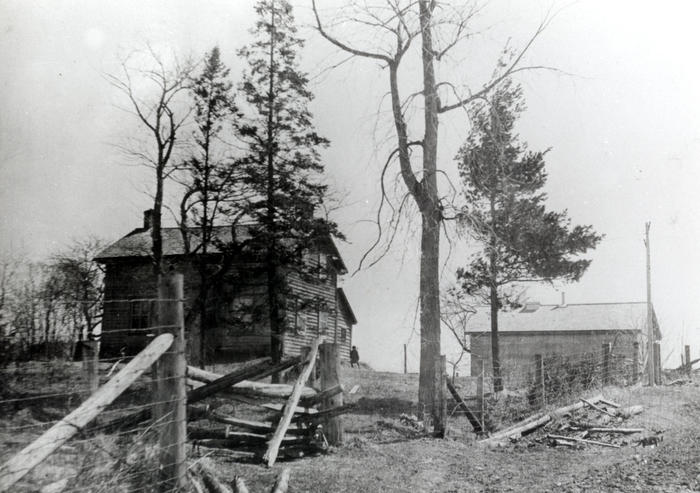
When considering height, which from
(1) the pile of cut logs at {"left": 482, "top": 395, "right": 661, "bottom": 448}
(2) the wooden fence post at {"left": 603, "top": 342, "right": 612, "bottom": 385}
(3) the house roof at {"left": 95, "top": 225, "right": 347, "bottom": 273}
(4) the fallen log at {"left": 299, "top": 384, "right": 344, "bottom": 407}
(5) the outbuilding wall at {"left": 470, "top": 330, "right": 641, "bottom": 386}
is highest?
(3) the house roof at {"left": 95, "top": 225, "right": 347, "bottom": 273}

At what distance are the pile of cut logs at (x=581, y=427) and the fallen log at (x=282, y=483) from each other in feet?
16.0

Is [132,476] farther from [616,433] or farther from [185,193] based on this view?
[185,193]

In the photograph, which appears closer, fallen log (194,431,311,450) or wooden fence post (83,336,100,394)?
wooden fence post (83,336,100,394)

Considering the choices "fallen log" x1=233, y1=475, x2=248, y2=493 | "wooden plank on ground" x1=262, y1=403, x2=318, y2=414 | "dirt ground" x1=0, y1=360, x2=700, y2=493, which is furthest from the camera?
"wooden plank on ground" x1=262, y1=403, x2=318, y2=414

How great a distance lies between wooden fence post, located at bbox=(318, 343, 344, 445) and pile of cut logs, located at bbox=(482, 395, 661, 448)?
2920mm

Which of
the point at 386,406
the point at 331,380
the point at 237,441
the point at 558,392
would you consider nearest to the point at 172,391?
the point at 237,441

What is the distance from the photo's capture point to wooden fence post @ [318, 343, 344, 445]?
8.66 m

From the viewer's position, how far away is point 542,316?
4781 centimetres

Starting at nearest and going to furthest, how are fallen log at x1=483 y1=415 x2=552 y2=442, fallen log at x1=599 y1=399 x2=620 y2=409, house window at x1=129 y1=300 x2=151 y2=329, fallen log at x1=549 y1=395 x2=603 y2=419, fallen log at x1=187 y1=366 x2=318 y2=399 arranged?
fallen log at x1=187 y1=366 x2=318 y2=399 → fallen log at x1=483 y1=415 x2=552 y2=442 → fallen log at x1=549 y1=395 x2=603 y2=419 → fallen log at x1=599 y1=399 x2=620 y2=409 → house window at x1=129 y1=300 x2=151 y2=329

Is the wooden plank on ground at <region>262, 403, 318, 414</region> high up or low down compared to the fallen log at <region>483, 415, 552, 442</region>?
up

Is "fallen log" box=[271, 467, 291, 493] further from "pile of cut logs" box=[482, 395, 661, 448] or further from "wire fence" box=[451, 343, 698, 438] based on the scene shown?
"wire fence" box=[451, 343, 698, 438]

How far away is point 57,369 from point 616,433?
1227 cm

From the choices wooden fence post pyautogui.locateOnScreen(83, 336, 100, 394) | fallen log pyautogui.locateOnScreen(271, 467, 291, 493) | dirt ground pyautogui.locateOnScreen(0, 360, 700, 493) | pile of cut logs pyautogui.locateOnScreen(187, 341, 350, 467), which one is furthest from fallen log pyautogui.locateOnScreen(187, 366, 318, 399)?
fallen log pyautogui.locateOnScreen(271, 467, 291, 493)

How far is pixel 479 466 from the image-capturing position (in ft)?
27.3
